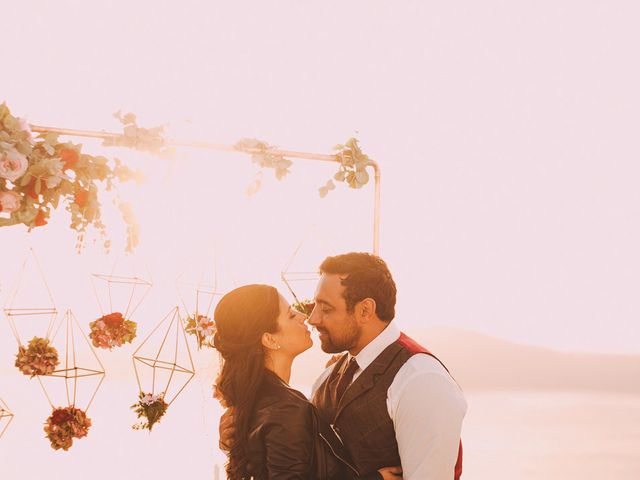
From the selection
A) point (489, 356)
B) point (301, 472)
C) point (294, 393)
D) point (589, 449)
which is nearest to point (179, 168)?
point (294, 393)

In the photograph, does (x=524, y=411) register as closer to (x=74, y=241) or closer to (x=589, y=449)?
(x=589, y=449)

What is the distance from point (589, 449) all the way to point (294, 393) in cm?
907

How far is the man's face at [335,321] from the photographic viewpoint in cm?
324

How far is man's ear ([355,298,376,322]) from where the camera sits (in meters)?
3.23

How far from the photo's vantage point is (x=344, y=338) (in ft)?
10.6

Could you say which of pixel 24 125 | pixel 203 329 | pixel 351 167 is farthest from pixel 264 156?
pixel 24 125

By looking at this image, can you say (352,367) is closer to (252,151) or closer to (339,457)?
(339,457)

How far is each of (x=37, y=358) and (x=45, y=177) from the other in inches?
33.9

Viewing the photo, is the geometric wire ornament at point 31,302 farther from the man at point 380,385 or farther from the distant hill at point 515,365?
the distant hill at point 515,365

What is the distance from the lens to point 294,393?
305cm

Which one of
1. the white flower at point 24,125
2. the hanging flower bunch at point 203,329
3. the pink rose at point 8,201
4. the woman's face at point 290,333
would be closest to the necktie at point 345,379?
the woman's face at point 290,333

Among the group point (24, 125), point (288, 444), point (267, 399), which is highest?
point (24, 125)

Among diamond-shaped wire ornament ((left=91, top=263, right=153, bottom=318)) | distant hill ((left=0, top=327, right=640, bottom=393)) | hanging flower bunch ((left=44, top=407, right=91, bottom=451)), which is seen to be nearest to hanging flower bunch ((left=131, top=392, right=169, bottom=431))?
hanging flower bunch ((left=44, top=407, right=91, bottom=451))

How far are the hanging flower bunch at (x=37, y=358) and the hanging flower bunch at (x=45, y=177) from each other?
489 millimetres
